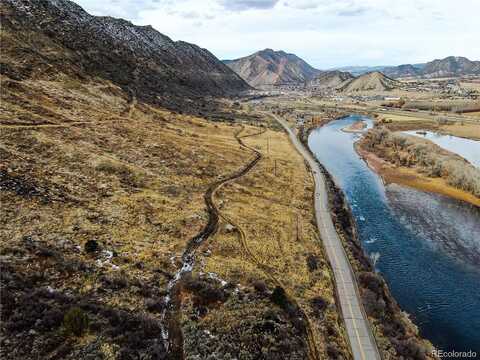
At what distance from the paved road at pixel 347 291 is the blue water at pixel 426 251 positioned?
647 centimetres

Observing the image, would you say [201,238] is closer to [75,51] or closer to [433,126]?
[75,51]

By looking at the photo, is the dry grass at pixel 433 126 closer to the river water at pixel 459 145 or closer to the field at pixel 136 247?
the river water at pixel 459 145

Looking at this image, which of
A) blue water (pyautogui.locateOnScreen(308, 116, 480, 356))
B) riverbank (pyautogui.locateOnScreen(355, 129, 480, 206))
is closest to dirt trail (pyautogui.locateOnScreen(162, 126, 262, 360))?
blue water (pyautogui.locateOnScreen(308, 116, 480, 356))

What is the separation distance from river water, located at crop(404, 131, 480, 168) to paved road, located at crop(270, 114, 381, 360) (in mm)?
61070

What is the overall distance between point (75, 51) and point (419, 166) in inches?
4264

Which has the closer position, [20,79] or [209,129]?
[20,79]

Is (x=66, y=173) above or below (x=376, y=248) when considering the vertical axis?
above

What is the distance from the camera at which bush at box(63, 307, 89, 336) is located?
2515cm

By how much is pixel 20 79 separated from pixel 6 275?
62.7 metres

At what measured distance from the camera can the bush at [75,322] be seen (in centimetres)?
2515

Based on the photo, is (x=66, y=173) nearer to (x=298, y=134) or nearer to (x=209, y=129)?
(x=209, y=129)

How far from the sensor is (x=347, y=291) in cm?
3894

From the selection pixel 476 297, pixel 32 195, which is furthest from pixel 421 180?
pixel 32 195

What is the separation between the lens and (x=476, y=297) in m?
42.8
